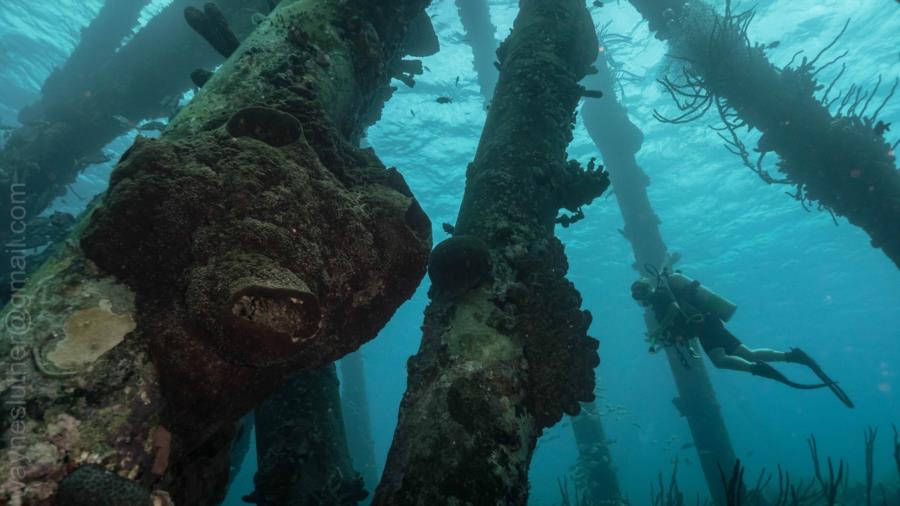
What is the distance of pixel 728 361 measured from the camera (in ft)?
31.0

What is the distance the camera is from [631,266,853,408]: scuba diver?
9195mm

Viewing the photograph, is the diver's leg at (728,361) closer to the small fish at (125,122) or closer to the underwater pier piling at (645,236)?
the underwater pier piling at (645,236)

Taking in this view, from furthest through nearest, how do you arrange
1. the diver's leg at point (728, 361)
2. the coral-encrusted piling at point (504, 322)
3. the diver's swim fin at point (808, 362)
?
the diver's leg at point (728, 361), the diver's swim fin at point (808, 362), the coral-encrusted piling at point (504, 322)

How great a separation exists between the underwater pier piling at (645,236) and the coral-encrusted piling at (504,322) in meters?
9.20

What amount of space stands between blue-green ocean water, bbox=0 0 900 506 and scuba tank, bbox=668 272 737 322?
6.16 meters

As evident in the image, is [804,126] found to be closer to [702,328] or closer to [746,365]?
[702,328]

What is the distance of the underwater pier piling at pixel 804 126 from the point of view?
6.64m

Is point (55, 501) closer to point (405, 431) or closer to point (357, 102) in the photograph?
point (405, 431)

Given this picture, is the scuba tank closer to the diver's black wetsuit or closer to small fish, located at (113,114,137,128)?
the diver's black wetsuit

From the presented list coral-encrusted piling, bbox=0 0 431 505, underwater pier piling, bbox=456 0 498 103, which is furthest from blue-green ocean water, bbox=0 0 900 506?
coral-encrusted piling, bbox=0 0 431 505

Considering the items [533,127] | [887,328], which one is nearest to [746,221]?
[533,127]

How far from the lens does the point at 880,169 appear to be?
21.7ft

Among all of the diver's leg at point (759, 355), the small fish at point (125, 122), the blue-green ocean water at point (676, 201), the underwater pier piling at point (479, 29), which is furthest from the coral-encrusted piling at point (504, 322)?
the underwater pier piling at point (479, 29)

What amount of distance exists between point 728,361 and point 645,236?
6225 mm
